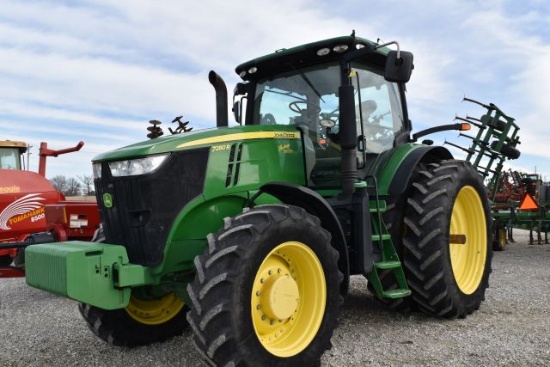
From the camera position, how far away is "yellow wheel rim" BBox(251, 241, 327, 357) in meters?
3.32

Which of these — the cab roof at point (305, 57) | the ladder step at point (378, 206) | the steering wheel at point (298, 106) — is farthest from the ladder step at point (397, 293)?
the cab roof at point (305, 57)

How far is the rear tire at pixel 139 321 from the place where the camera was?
407cm

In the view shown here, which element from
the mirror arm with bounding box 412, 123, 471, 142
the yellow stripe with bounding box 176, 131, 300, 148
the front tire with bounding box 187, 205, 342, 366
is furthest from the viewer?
the mirror arm with bounding box 412, 123, 471, 142

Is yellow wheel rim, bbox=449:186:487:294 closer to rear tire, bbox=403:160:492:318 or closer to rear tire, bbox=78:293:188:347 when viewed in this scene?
rear tire, bbox=403:160:492:318

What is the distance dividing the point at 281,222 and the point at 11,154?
7.74 m

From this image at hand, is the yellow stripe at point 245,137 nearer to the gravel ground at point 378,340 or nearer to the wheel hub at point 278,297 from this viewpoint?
the wheel hub at point 278,297

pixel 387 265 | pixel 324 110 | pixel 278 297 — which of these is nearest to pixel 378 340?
pixel 387 265

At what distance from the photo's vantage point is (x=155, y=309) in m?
4.40

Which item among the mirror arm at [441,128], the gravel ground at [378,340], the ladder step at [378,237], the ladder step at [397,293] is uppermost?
the mirror arm at [441,128]

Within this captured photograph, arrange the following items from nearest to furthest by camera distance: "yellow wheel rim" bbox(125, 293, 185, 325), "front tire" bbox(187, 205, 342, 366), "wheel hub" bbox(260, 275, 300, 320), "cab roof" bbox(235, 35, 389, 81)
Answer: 1. "front tire" bbox(187, 205, 342, 366)
2. "wheel hub" bbox(260, 275, 300, 320)
3. "yellow wheel rim" bbox(125, 293, 185, 325)
4. "cab roof" bbox(235, 35, 389, 81)

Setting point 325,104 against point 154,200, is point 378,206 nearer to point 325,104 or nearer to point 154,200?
point 325,104

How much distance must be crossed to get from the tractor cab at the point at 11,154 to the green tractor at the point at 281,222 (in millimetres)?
5898

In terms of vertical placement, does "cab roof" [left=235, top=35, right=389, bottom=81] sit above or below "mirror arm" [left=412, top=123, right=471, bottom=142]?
above

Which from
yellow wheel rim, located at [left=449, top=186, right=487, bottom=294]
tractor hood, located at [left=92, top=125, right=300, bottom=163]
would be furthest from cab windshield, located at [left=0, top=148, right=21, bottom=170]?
yellow wheel rim, located at [left=449, top=186, right=487, bottom=294]
